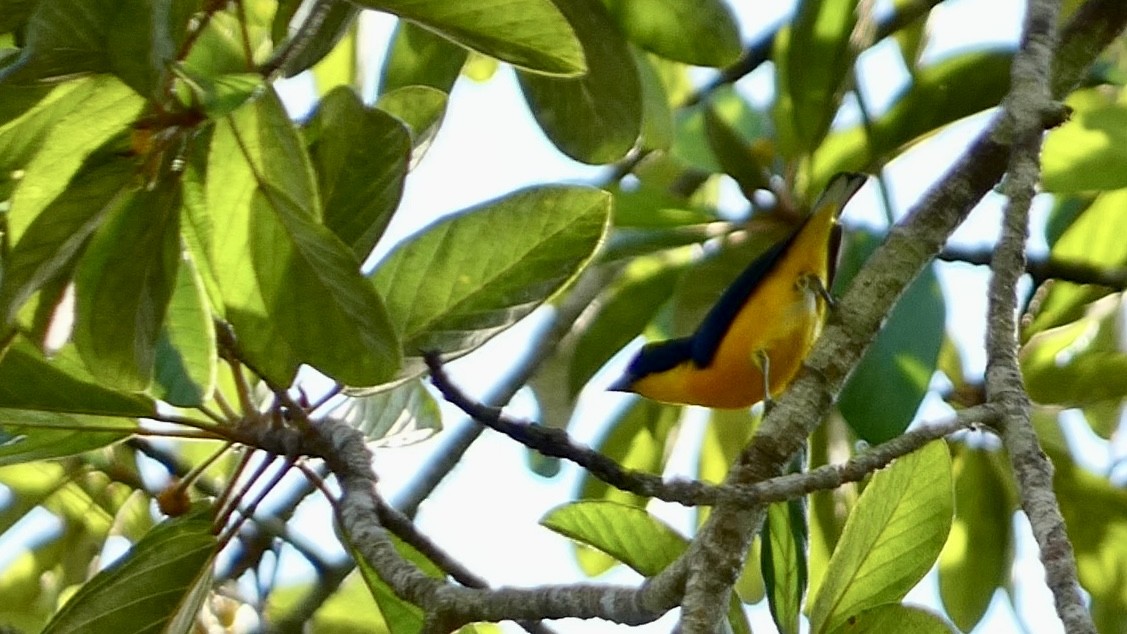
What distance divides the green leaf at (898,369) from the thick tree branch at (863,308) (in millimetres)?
130

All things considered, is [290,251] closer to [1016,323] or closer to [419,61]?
[419,61]

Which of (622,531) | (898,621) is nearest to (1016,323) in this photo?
(898,621)

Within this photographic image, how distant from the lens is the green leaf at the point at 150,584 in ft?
5.16

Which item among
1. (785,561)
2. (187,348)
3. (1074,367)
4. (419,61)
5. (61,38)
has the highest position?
(1074,367)

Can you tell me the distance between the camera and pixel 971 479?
7.23ft

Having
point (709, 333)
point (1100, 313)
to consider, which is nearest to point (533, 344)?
point (709, 333)

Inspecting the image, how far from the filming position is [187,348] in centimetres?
162

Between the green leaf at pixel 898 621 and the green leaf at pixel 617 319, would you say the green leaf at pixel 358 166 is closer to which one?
the green leaf at pixel 898 621

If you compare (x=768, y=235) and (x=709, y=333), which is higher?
(x=768, y=235)

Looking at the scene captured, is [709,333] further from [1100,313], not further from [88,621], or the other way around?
[88,621]

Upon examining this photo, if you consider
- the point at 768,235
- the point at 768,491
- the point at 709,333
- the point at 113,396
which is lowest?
the point at 113,396

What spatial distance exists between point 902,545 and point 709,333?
3.14 ft

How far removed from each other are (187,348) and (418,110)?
39cm

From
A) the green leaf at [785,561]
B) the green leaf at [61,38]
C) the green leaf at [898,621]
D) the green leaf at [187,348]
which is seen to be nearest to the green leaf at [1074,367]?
the green leaf at [785,561]
